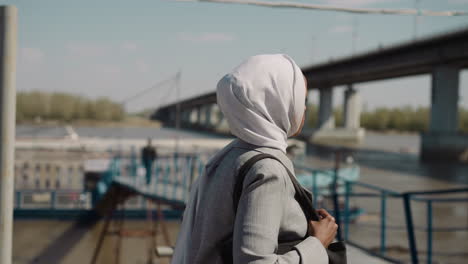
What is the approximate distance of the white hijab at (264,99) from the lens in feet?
4.43

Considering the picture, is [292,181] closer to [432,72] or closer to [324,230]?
[324,230]

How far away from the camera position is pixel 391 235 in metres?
12.4

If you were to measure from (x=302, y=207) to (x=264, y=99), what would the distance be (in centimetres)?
34

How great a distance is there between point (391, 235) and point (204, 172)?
472 inches

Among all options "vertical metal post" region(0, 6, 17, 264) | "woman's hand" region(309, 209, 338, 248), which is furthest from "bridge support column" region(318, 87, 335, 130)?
"woman's hand" region(309, 209, 338, 248)

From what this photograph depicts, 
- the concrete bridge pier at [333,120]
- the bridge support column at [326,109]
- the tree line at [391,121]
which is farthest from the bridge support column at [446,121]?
the tree line at [391,121]

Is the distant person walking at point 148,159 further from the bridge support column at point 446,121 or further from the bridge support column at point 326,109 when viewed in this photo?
the bridge support column at point 326,109

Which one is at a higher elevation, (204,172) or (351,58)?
(351,58)

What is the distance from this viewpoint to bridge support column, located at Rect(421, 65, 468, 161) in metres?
32.8

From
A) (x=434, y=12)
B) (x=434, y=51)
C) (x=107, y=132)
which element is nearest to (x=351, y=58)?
(x=434, y=51)

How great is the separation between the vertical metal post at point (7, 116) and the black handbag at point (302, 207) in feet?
3.03

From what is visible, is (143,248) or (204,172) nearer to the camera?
(204,172)

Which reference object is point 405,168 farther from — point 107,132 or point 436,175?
point 107,132

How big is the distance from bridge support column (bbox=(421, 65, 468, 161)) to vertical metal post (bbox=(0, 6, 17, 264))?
113 ft
